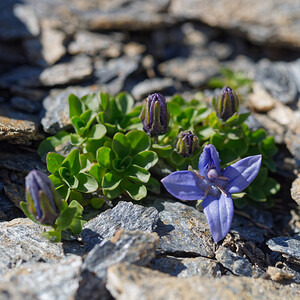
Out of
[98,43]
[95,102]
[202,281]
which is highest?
[98,43]

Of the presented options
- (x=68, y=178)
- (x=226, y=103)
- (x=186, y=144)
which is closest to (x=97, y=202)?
(x=68, y=178)

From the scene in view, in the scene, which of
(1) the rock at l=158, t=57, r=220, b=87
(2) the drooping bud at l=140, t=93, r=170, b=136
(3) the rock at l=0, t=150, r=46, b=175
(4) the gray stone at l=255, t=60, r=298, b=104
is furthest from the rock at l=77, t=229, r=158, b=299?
(1) the rock at l=158, t=57, r=220, b=87

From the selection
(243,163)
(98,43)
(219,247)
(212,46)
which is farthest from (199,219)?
(212,46)

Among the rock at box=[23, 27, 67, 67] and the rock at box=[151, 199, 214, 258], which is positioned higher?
the rock at box=[23, 27, 67, 67]

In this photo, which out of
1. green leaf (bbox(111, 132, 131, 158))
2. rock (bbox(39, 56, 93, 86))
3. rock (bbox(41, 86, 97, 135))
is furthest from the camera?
rock (bbox(39, 56, 93, 86))

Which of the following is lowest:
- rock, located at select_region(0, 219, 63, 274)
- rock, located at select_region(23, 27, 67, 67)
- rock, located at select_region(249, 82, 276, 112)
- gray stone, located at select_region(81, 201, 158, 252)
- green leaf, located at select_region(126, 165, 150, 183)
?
rock, located at select_region(0, 219, 63, 274)

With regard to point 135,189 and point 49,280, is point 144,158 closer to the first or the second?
point 135,189

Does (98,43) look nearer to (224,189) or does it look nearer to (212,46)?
(212,46)

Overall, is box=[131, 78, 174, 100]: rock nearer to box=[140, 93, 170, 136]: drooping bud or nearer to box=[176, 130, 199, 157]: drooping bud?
box=[140, 93, 170, 136]: drooping bud
